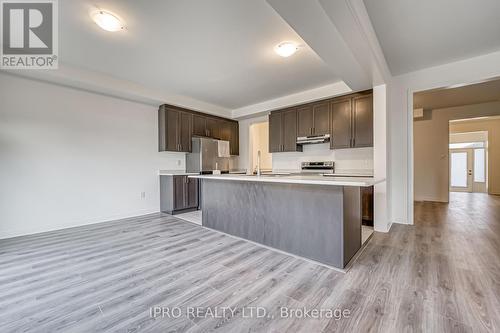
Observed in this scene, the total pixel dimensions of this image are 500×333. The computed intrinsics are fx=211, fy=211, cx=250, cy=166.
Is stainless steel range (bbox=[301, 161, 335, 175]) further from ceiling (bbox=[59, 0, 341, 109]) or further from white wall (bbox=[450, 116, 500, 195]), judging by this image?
white wall (bbox=[450, 116, 500, 195])

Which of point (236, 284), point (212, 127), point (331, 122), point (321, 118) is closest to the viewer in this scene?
point (236, 284)

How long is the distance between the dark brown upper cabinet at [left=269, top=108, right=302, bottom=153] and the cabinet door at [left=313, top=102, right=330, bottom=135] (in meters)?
0.50

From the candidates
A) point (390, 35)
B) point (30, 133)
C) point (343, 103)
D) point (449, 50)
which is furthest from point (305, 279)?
point (30, 133)

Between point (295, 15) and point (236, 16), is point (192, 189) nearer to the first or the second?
point (236, 16)

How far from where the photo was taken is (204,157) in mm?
5285

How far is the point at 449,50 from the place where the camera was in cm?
306

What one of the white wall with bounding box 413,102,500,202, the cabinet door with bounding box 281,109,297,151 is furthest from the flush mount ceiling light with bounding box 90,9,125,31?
the white wall with bounding box 413,102,500,202

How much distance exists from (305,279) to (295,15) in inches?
96.7

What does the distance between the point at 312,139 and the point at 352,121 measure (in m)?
0.88

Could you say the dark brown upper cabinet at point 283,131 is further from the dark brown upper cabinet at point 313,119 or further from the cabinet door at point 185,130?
the cabinet door at point 185,130

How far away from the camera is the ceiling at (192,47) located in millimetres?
2184

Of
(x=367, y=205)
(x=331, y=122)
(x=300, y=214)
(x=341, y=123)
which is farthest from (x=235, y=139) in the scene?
(x=300, y=214)

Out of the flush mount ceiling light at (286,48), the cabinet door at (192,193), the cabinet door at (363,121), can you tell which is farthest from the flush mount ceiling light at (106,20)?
the cabinet door at (363,121)

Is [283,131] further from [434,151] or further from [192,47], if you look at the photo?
[434,151]
